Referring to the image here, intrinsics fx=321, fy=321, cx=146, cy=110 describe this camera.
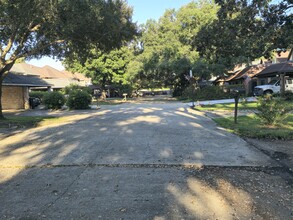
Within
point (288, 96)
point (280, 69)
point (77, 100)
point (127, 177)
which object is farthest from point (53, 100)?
point (127, 177)

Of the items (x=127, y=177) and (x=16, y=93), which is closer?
(x=127, y=177)

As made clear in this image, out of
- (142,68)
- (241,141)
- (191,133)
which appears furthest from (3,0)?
(142,68)

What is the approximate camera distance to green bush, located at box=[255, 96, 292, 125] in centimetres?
1205

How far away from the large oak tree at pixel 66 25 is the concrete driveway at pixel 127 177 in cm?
558

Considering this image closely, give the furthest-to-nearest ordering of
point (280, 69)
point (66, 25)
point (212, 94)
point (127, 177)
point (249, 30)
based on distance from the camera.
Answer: point (212, 94) < point (280, 69) < point (66, 25) < point (249, 30) < point (127, 177)

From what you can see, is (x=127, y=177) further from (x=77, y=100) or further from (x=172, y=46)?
(x=172, y=46)

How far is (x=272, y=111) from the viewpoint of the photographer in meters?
12.0

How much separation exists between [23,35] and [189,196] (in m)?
15.3

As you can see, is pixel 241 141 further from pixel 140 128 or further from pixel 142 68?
pixel 142 68

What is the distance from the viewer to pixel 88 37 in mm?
17344

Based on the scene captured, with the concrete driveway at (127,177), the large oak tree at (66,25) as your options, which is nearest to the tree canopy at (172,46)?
the large oak tree at (66,25)

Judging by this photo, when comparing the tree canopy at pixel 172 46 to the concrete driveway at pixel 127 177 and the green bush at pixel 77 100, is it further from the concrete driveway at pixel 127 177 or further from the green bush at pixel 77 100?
the concrete driveway at pixel 127 177

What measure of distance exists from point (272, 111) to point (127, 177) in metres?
7.92

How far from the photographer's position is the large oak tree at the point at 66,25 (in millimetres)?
12961
